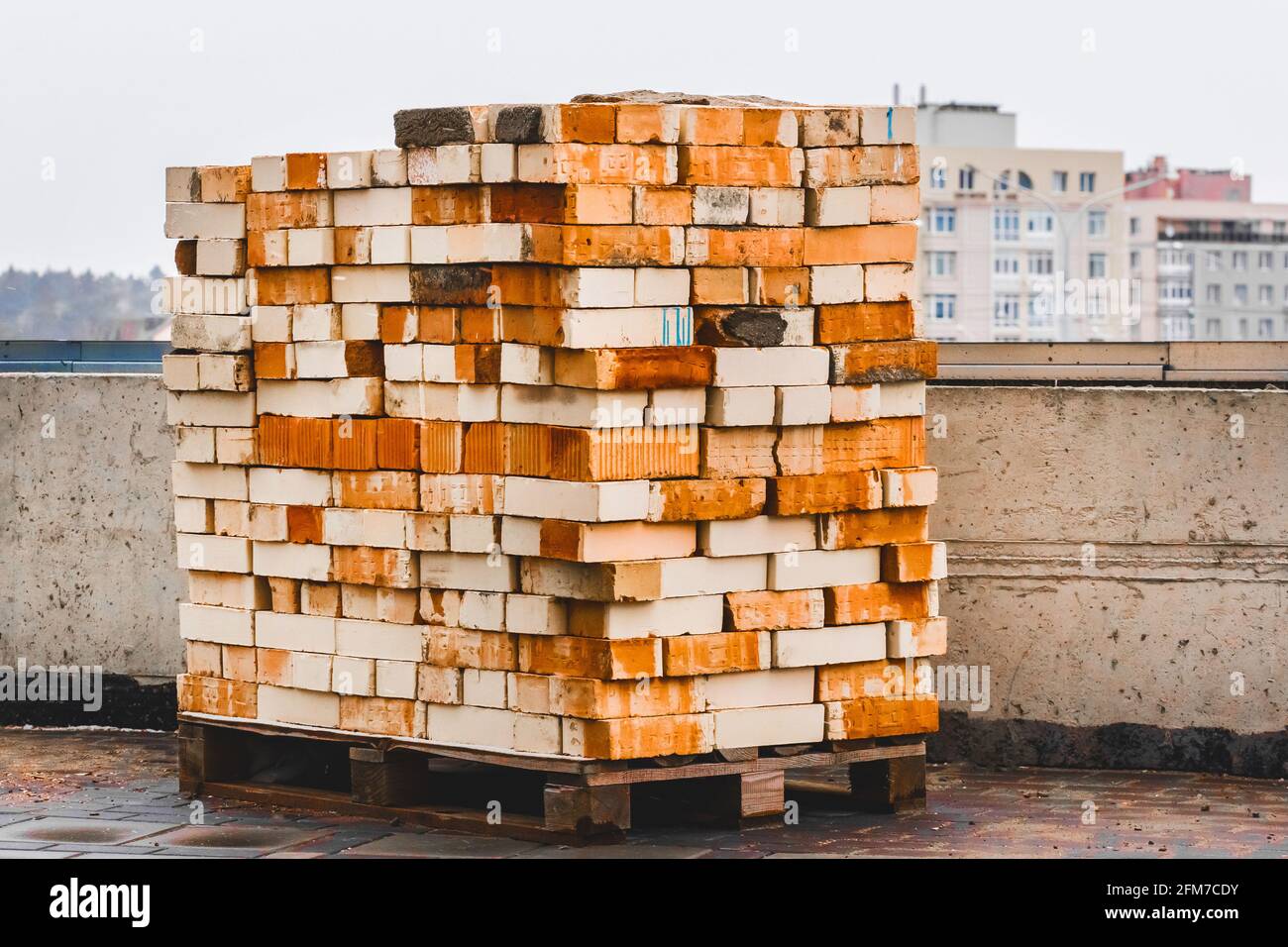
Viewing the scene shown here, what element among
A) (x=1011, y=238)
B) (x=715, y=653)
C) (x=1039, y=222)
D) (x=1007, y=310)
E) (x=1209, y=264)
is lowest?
(x=715, y=653)

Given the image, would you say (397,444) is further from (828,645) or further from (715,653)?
(828,645)

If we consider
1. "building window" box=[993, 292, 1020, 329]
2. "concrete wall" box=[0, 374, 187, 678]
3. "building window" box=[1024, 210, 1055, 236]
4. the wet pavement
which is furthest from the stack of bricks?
"building window" box=[1024, 210, 1055, 236]

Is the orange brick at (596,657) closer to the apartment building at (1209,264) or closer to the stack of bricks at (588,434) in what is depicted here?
the stack of bricks at (588,434)

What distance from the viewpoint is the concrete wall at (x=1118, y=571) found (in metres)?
8.02

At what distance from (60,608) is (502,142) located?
392 centimetres

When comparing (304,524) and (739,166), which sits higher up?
(739,166)

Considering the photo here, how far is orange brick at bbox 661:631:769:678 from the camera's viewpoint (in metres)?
6.58

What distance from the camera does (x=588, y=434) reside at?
21.0 ft

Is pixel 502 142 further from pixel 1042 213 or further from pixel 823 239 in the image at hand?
pixel 1042 213

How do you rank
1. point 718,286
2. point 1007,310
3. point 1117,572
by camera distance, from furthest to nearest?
1. point 1007,310
2. point 1117,572
3. point 718,286

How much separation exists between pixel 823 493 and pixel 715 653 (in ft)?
2.32

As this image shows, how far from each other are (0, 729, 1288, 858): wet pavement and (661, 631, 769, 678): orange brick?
1.98ft

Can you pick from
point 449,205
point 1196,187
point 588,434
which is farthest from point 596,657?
point 1196,187
